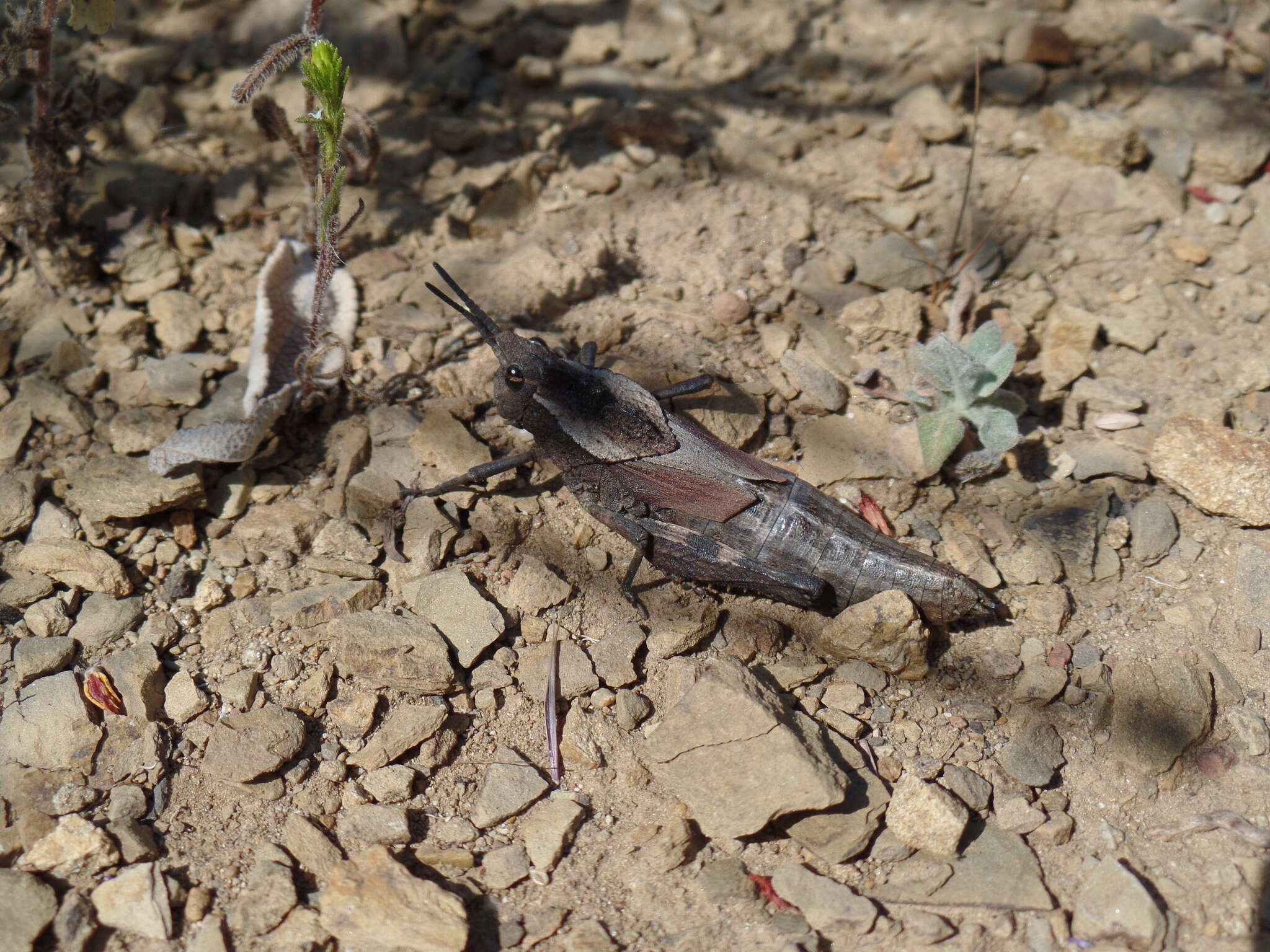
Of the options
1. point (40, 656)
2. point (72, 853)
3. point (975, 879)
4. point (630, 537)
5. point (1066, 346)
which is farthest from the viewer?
point (1066, 346)

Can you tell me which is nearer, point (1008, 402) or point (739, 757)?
point (739, 757)

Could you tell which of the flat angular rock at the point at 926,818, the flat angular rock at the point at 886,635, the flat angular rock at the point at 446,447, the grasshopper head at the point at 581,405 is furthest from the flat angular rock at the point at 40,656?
the flat angular rock at the point at 926,818

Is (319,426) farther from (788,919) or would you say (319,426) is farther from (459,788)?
(788,919)

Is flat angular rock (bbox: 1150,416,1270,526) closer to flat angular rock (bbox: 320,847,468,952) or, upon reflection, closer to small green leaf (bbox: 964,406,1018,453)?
small green leaf (bbox: 964,406,1018,453)

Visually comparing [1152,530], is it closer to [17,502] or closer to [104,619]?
[104,619]

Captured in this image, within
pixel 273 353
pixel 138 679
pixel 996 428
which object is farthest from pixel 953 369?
pixel 138 679

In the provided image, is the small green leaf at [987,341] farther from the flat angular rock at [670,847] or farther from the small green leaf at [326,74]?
the small green leaf at [326,74]

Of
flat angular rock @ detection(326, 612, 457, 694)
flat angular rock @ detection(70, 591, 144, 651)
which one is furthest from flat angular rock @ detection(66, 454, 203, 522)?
flat angular rock @ detection(326, 612, 457, 694)
